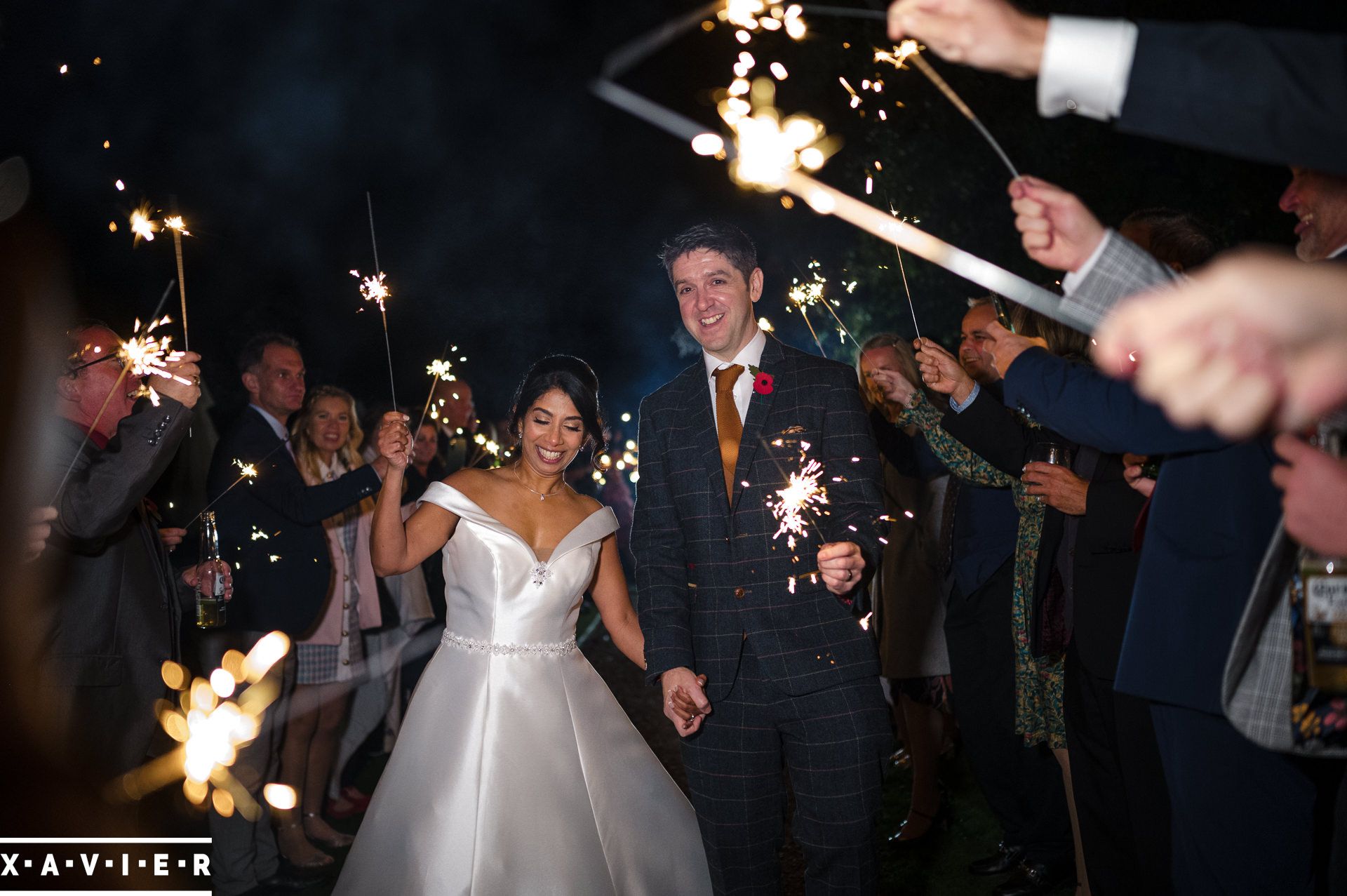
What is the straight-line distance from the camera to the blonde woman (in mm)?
4352

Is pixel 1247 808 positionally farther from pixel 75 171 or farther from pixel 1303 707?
pixel 75 171

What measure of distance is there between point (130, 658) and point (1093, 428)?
127 inches

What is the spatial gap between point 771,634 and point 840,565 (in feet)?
1.21

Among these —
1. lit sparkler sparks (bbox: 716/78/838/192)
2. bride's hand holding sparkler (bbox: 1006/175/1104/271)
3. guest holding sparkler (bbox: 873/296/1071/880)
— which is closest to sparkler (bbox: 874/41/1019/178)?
bride's hand holding sparkler (bbox: 1006/175/1104/271)

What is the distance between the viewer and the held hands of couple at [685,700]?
104 inches

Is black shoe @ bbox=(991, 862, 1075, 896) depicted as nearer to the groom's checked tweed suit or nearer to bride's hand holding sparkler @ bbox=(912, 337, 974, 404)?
the groom's checked tweed suit

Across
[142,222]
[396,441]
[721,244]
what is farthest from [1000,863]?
[142,222]

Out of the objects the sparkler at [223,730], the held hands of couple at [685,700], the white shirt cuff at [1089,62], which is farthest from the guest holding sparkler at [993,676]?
the sparkler at [223,730]

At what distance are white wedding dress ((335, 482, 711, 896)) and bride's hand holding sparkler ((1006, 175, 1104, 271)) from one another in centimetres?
219

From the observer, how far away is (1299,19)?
314 inches

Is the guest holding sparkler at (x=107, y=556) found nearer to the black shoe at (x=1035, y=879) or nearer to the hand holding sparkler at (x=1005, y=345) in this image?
the hand holding sparkler at (x=1005, y=345)

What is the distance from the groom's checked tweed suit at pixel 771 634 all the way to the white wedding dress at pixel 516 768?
1.63 feet

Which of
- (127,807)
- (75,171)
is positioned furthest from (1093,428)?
(75,171)

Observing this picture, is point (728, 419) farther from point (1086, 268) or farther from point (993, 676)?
point (993, 676)
